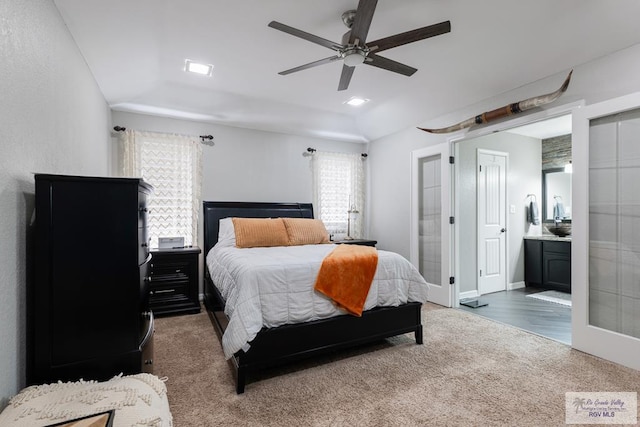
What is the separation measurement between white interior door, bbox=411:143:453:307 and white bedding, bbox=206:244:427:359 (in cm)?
159

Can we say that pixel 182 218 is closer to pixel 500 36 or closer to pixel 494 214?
pixel 500 36

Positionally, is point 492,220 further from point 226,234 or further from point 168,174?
point 168,174

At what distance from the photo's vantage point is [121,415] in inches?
43.7

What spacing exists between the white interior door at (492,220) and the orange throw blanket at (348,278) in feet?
9.64

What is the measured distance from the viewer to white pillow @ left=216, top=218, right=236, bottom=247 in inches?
146

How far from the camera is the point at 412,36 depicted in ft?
6.70

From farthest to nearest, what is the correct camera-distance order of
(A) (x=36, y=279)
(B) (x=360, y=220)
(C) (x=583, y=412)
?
(B) (x=360, y=220)
(C) (x=583, y=412)
(A) (x=36, y=279)

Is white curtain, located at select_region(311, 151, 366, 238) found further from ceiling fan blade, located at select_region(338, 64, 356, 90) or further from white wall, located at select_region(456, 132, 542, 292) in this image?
ceiling fan blade, located at select_region(338, 64, 356, 90)

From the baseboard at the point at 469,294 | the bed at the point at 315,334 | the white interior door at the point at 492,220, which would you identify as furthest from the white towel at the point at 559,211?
the bed at the point at 315,334

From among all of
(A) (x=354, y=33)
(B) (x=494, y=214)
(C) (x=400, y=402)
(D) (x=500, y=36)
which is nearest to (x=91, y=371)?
(C) (x=400, y=402)

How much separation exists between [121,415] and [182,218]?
10.7 ft

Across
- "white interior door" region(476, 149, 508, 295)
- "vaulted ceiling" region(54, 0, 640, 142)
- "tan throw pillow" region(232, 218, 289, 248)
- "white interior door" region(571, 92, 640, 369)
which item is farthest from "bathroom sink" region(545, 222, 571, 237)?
"tan throw pillow" region(232, 218, 289, 248)

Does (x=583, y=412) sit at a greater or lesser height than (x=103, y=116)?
lesser

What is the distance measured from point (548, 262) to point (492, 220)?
1.16 metres
